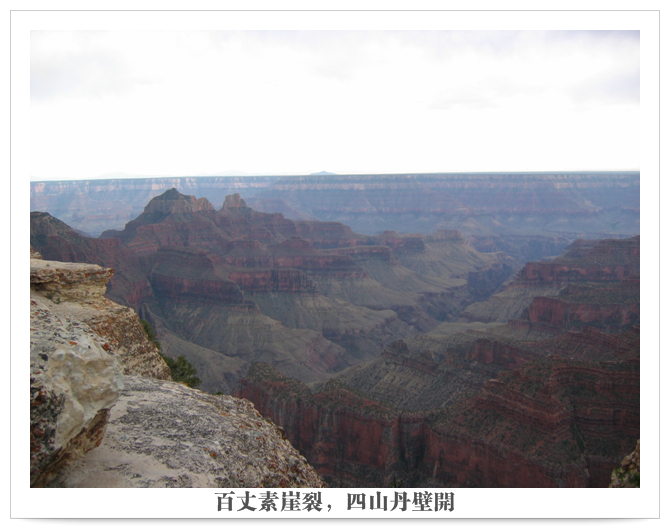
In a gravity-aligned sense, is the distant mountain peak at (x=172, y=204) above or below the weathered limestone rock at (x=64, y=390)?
above

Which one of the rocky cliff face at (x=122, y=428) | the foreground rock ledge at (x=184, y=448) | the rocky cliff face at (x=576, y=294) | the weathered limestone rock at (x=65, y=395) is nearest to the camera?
the weathered limestone rock at (x=65, y=395)

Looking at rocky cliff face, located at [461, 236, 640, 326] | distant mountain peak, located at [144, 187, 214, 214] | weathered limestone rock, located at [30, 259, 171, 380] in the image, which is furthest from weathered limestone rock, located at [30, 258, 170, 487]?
distant mountain peak, located at [144, 187, 214, 214]

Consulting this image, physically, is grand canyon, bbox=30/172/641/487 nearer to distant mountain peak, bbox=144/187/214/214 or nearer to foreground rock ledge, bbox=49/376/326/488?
distant mountain peak, bbox=144/187/214/214

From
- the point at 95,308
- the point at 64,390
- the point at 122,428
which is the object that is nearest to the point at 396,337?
the point at 95,308

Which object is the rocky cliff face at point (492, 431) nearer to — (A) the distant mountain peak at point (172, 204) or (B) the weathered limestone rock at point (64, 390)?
(B) the weathered limestone rock at point (64, 390)

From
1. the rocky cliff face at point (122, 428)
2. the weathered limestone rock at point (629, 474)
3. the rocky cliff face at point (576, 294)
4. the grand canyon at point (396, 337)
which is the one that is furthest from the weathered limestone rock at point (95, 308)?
the rocky cliff face at point (576, 294)

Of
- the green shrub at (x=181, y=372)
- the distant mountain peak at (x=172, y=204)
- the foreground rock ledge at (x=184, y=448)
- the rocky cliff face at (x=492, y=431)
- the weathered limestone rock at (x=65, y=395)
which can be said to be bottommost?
the rocky cliff face at (x=492, y=431)

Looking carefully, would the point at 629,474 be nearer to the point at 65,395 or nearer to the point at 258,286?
the point at 65,395
